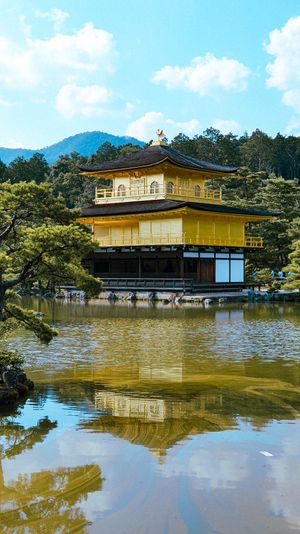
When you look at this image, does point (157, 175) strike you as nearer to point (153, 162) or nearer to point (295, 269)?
point (153, 162)

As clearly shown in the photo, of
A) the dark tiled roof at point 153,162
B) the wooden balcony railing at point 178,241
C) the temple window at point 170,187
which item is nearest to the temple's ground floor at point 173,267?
the wooden balcony railing at point 178,241

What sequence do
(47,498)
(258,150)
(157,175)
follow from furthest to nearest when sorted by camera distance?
(258,150), (157,175), (47,498)

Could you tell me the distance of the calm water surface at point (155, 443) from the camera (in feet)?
21.7

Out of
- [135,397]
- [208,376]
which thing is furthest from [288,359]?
[135,397]

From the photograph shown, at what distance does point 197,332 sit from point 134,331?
2.44 metres

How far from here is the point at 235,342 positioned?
66.3 feet

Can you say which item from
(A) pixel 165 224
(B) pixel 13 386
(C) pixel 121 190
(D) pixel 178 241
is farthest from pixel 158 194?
(B) pixel 13 386

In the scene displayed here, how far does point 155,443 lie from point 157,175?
1502 inches

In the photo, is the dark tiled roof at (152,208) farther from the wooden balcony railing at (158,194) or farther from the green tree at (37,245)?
the green tree at (37,245)

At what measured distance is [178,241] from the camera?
4081 centimetres

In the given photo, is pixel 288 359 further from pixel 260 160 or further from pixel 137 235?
pixel 260 160

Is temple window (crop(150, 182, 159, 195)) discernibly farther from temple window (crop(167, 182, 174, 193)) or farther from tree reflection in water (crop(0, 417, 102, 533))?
tree reflection in water (crop(0, 417, 102, 533))

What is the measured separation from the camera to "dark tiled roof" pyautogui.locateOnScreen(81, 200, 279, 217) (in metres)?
40.8

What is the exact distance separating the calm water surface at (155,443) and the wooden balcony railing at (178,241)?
22.6 meters
